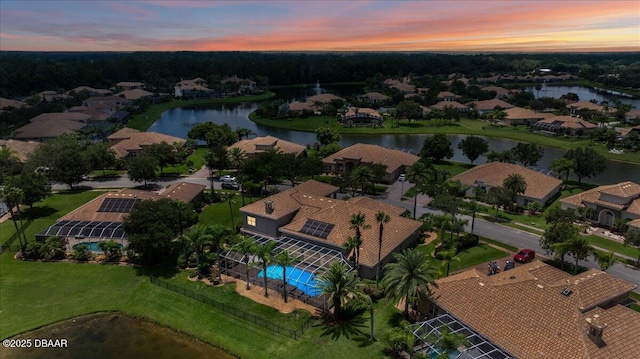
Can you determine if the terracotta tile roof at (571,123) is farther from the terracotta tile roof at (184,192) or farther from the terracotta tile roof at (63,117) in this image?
the terracotta tile roof at (63,117)

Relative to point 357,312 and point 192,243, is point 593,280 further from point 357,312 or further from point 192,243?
point 192,243

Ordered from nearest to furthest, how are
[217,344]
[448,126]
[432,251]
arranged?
[217,344]
[432,251]
[448,126]

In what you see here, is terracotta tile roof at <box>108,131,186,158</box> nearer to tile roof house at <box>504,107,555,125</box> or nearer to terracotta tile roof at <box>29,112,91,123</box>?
terracotta tile roof at <box>29,112,91,123</box>

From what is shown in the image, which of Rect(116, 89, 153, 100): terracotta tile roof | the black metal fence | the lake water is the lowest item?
the lake water

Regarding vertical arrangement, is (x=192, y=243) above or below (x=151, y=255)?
above

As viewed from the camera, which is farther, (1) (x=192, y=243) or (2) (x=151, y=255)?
(2) (x=151, y=255)

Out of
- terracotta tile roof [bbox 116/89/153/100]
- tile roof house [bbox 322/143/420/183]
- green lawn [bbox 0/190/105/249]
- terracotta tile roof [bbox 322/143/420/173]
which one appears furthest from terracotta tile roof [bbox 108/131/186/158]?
terracotta tile roof [bbox 116/89/153/100]

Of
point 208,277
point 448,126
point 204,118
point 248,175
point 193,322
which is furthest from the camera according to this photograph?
point 204,118

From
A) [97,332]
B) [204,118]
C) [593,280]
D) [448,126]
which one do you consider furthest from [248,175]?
[204,118]
